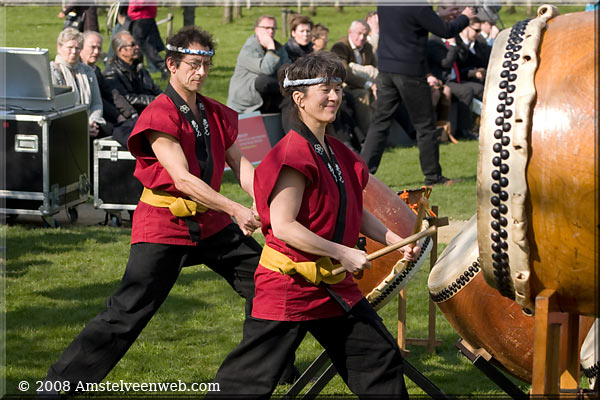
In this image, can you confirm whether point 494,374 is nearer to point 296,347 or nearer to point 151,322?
point 296,347

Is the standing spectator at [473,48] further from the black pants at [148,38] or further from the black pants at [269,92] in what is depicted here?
the black pants at [148,38]

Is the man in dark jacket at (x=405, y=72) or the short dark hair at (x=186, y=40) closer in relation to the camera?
the short dark hair at (x=186, y=40)

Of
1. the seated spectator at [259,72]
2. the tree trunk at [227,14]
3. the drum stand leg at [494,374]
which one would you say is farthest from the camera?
the tree trunk at [227,14]

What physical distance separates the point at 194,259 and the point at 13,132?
3980 millimetres

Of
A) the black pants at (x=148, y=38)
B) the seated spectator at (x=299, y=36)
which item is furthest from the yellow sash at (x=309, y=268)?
the black pants at (x=148, y=38)

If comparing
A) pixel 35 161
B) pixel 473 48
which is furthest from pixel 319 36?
pixel 35 161

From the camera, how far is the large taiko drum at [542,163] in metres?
2.87

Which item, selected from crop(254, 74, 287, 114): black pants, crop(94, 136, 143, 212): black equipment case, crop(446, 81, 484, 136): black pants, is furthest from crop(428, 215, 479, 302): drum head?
crop(446, 81, 484, 136): black pants

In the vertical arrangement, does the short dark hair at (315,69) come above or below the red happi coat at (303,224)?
above

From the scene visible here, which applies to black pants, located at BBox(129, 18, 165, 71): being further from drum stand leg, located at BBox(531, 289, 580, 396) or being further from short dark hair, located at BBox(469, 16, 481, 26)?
drum stand leg, located at BBox(531, 289, 580, 396)

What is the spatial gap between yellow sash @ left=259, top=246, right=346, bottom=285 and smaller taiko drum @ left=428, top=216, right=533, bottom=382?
0.81 metres

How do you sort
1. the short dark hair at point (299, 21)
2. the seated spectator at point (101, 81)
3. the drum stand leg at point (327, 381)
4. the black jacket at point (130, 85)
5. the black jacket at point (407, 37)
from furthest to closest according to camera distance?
the short dark hair at point (299, 21), the black jacket at point (407, 37), the black jacket at point (130, 85), the seated spectator at point (101, 81), the drum stand leg at point (327, 381)

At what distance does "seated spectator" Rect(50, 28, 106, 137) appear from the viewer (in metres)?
8.61

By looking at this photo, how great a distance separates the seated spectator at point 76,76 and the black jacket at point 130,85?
0.26m
